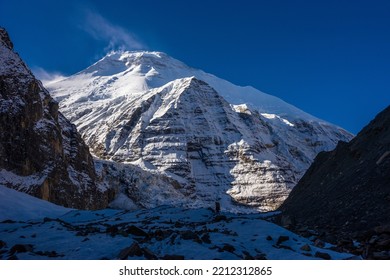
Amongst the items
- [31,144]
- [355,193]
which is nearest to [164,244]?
[355,193]

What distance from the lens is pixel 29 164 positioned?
77.3m

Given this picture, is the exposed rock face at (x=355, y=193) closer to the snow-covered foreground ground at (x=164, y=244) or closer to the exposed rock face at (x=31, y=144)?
the snow-covered foreground ground at (x=164, y=244)

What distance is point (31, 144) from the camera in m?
79.8

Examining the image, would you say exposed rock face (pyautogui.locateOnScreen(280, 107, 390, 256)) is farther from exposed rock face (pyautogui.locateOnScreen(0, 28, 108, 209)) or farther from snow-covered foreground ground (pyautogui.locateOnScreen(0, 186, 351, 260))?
exposed rock face (pyautogui.locateOnScreen(0, 28, 108, 209))

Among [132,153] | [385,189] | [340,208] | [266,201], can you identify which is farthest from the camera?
[132,153]

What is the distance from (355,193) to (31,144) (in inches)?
2855

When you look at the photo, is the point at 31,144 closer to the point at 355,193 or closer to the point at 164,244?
the point at 355,193

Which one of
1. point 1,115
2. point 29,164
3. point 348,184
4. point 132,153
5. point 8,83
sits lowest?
point 348,184

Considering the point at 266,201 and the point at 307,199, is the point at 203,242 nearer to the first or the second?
the point at 307,199

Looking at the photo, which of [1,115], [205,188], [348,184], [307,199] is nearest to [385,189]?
[348,184]

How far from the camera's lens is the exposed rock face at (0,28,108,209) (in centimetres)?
7394

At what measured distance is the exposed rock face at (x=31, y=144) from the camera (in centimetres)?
7394

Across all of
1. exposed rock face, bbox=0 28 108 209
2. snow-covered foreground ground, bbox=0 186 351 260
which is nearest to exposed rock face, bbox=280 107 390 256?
snow-covered foreground ground, bbox=0 186 351 260

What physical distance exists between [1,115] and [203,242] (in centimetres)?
7146
